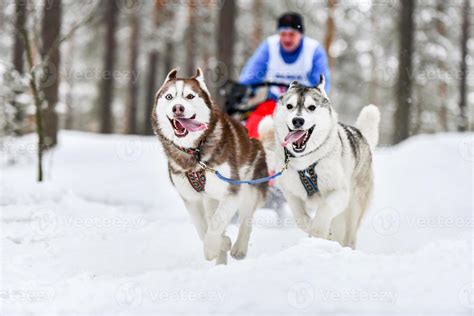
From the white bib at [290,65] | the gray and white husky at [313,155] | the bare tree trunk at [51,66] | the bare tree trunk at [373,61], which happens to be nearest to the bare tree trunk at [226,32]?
the bare tree trunk at [51,66]

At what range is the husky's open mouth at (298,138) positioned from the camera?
3967mm

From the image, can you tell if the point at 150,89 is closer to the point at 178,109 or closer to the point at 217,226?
the point at 217,226

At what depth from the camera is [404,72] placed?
38.1 ft

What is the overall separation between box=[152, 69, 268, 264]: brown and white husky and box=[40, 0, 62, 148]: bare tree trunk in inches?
232

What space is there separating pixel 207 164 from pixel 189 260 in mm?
1331

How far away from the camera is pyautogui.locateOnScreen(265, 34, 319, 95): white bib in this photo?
18.3 feet

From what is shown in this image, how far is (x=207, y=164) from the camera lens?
3.98m

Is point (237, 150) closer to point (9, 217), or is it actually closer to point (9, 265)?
point (9, 265)

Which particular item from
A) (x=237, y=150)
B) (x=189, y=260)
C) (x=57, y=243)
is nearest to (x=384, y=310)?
(x=237, y=150)

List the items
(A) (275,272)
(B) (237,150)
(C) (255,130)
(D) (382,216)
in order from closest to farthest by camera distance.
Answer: (A) (275,272) < (B) (237,150) < (C) (255,130) < (D) (382,216)

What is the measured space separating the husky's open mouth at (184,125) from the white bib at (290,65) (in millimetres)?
2078

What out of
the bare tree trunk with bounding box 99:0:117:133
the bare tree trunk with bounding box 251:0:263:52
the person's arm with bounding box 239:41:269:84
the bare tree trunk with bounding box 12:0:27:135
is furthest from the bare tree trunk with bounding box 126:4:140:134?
the person's arm with bounding box 239:41:269:84

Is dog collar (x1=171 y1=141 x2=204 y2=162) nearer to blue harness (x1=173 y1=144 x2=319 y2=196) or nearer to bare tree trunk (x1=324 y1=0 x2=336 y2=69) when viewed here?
blue harness (x1=173 y1=144 x2=319 y2=196)

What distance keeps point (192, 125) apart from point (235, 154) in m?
0.57
